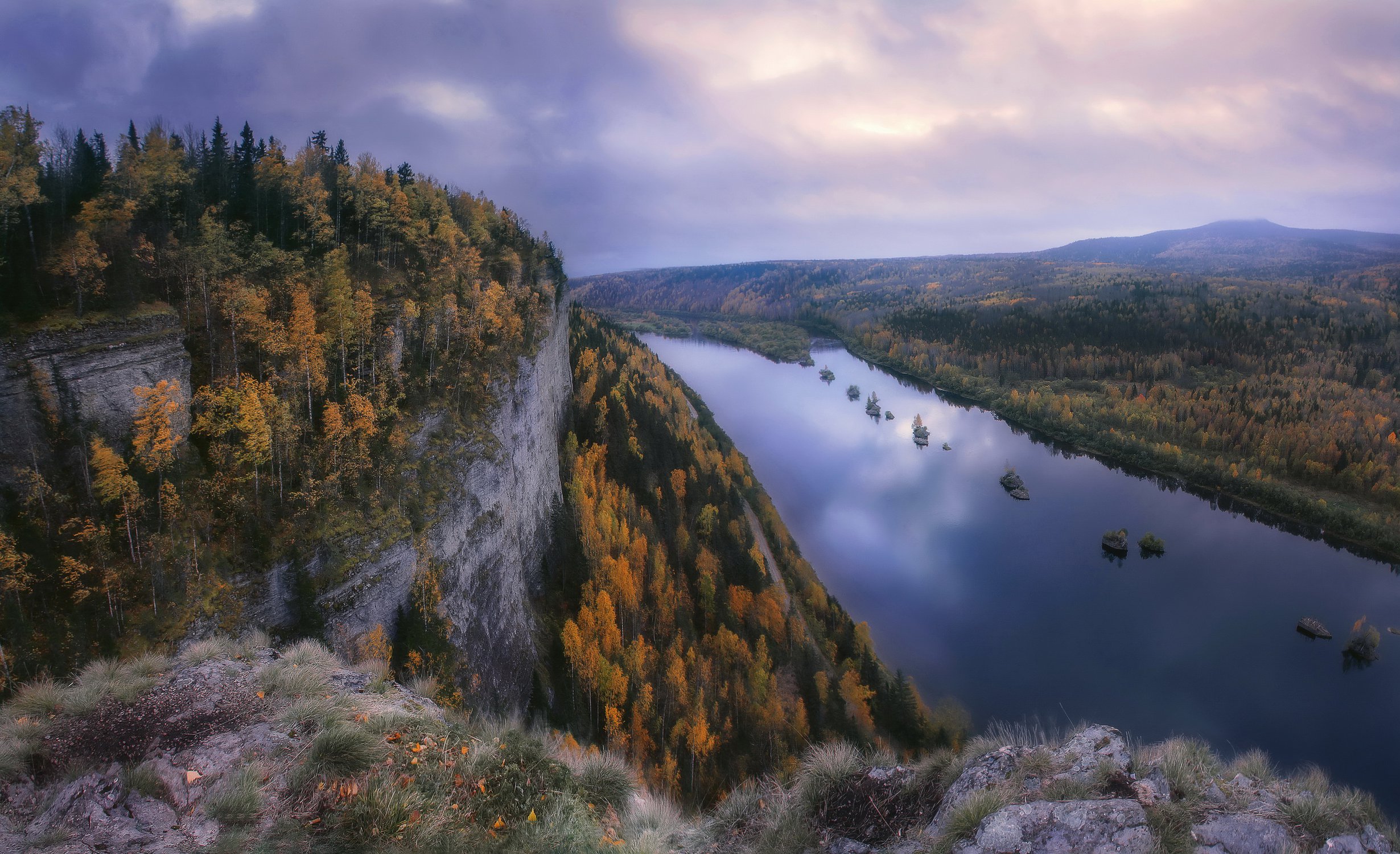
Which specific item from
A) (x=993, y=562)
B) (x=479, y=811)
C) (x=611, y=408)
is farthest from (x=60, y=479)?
(x=993, y=562)

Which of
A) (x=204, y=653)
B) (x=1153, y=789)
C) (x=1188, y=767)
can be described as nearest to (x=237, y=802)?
(x=204, y=653)

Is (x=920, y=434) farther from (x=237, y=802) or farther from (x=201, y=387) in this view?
(x=237, y=802)

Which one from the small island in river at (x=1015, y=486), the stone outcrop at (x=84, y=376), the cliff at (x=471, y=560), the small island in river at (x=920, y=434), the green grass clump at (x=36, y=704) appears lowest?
the small island in river at (x=1015, y=486)

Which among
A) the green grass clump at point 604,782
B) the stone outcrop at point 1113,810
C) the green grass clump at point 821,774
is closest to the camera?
the stone outcrop at point 1113,810

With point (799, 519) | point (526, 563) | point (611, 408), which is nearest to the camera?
point (526, 563)

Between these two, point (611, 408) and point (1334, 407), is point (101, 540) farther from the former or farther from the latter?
point (1334, 407)

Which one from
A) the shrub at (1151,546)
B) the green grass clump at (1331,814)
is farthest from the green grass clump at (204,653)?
the shrub at (1151,546)

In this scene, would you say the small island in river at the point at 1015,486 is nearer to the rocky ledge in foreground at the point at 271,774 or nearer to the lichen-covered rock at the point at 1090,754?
the lichen-covered rock at the point at 1090,754
